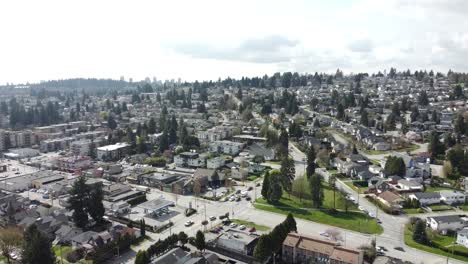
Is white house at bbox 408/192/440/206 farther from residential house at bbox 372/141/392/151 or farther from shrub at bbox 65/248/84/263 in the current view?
shrub at bbox 65/248/84/263

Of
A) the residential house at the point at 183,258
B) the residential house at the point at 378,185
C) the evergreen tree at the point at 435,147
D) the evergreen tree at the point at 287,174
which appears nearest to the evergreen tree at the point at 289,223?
the residential house at the point at 183,258

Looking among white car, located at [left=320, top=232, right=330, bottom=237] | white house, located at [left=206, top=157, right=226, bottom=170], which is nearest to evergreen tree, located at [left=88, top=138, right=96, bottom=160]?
white house, located at [left=206, top=157, right=226, bottom=170]

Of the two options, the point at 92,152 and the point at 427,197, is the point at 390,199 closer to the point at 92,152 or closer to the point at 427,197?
the point at 427,197

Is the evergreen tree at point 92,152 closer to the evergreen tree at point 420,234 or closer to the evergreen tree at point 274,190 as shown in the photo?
the evergreen tree at point 274,190

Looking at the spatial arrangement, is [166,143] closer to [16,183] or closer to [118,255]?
[16,183]

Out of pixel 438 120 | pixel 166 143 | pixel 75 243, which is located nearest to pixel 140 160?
pixel 166 143
